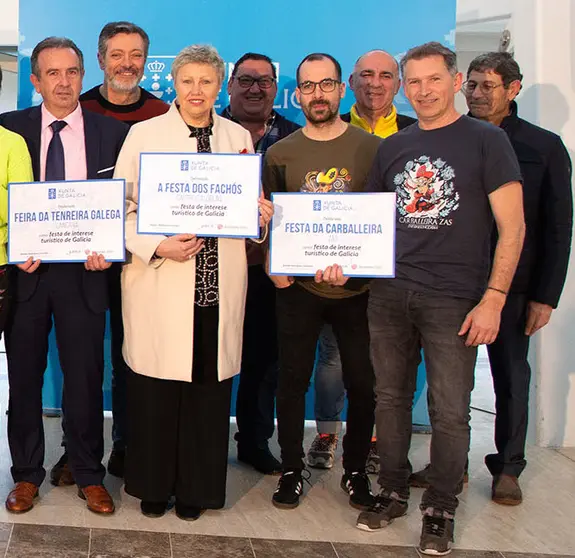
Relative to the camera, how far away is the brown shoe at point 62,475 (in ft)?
11.4

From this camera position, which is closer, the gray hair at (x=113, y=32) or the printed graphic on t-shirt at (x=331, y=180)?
the printed graphic on t-shirt at (x=331, y=180)

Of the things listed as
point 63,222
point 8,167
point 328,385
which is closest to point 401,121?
point 328,385

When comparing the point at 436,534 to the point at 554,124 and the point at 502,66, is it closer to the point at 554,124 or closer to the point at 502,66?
the point at 502,66

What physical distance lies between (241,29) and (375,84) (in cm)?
113

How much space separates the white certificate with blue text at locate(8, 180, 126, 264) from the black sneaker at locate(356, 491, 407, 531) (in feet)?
4.43

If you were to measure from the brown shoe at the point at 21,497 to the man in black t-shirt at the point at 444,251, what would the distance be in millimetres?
1471

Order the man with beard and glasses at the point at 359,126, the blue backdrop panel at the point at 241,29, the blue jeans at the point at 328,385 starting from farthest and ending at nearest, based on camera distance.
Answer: the blue backdrop panel at the point at 241,29 → the blue jeans at the point at 328,385 → the man with beard and glasses at the point at 359,126

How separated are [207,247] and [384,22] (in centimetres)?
217

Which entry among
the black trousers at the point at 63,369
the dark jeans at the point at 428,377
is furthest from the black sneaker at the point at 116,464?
the dark jeans at the point at 428,377

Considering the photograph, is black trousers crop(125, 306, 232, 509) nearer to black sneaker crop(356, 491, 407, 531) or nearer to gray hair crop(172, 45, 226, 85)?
black sneaker crop(356, 491, 407, 531)

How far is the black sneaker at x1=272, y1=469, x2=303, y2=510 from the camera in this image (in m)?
3.31

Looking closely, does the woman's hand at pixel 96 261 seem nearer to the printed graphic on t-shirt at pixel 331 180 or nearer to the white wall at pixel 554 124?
the printed graphic on t-shirt at pixel 331 180

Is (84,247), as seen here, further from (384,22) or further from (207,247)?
(384,22)

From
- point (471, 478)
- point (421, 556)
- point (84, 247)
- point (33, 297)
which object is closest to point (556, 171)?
point (471, 478)
